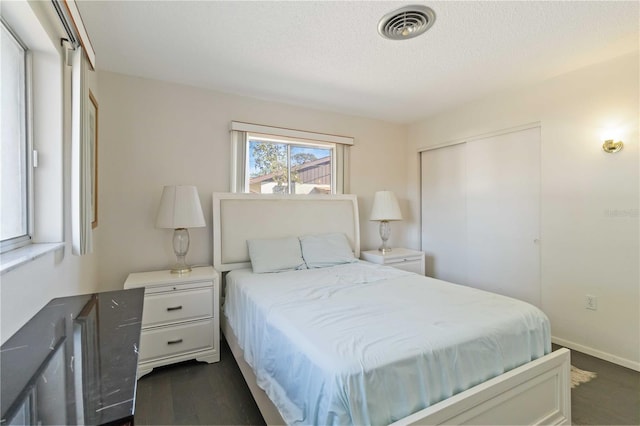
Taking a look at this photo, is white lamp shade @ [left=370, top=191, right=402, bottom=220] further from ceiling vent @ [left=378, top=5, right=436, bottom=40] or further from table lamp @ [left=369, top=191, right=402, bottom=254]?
ceiling vent @ [left=378, top=5, right=436, bottom=40]

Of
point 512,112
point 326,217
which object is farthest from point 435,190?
point 326,217

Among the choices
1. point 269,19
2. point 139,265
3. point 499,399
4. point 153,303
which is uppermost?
point 269,19

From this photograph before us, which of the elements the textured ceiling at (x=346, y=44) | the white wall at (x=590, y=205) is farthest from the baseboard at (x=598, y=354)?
the textured ceiling at (x=346, y=44)

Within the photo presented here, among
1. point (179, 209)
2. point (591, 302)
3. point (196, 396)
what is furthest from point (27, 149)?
point (591, 302)

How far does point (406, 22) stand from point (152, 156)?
241 centimetres

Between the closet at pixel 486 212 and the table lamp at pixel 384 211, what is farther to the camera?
the table lamp at pixel 384 211

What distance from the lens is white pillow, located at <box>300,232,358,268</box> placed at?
299 cm

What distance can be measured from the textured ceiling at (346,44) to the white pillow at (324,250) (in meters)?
1.55

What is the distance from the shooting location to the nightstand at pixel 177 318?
7.54 feet

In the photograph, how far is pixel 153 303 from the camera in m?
2.32

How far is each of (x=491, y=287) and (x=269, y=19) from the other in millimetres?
3388

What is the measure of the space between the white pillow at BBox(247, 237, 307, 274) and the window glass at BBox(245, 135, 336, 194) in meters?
0.67

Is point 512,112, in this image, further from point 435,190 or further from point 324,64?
point 324,64

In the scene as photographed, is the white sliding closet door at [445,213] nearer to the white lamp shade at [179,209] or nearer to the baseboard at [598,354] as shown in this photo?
the baseboard at [598,354]
